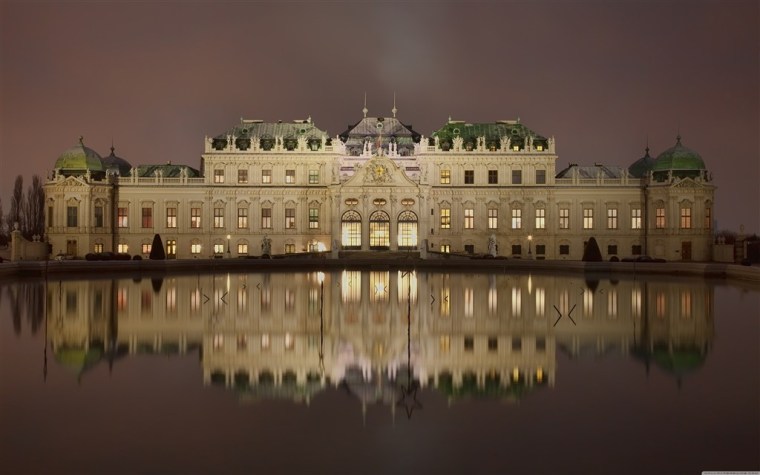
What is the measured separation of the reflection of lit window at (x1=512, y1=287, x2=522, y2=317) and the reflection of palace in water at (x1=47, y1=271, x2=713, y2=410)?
0.08 metres

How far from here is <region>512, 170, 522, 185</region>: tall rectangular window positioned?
73.4 metres

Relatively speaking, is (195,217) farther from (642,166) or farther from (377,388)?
(377,388)

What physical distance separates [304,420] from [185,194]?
212 ft

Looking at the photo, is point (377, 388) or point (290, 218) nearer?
point (377, 388)

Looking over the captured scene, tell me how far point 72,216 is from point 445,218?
121 ft

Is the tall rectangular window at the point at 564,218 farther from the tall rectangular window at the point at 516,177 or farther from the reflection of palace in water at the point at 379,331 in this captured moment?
the reflection of palace in water at the point at 379,331

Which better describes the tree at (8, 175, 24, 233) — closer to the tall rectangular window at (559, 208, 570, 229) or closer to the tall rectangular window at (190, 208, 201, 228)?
the tall rectangular window at (190, 208, 201, 228)

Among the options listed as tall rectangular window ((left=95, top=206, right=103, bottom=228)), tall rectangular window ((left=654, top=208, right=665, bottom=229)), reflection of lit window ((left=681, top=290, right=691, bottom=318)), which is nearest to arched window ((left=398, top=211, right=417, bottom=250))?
tall rectangular window ((left=654, top=208, right=665, bottom=229))

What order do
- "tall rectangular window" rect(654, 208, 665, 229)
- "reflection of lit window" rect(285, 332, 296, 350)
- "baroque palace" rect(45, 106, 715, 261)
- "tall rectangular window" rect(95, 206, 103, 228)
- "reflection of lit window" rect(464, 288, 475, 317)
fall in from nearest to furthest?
"reflection of lit window" rect(285, 332, 296, 350), "reflection of lit window" rect(464, 288, 475, 317), "tall rectangular window" rect(95, 206, 103, 228), "tall rectangular window" rect(654, 208, 665, 229), "baroque palace" rect(45, 106, 715, 261)

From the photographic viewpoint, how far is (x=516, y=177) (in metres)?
73.6

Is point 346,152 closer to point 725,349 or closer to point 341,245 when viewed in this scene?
point 341,245

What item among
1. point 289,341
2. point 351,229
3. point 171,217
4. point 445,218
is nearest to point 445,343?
point 289,341

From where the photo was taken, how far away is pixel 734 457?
411 inches

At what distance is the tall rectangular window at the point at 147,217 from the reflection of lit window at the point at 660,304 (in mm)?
54119
